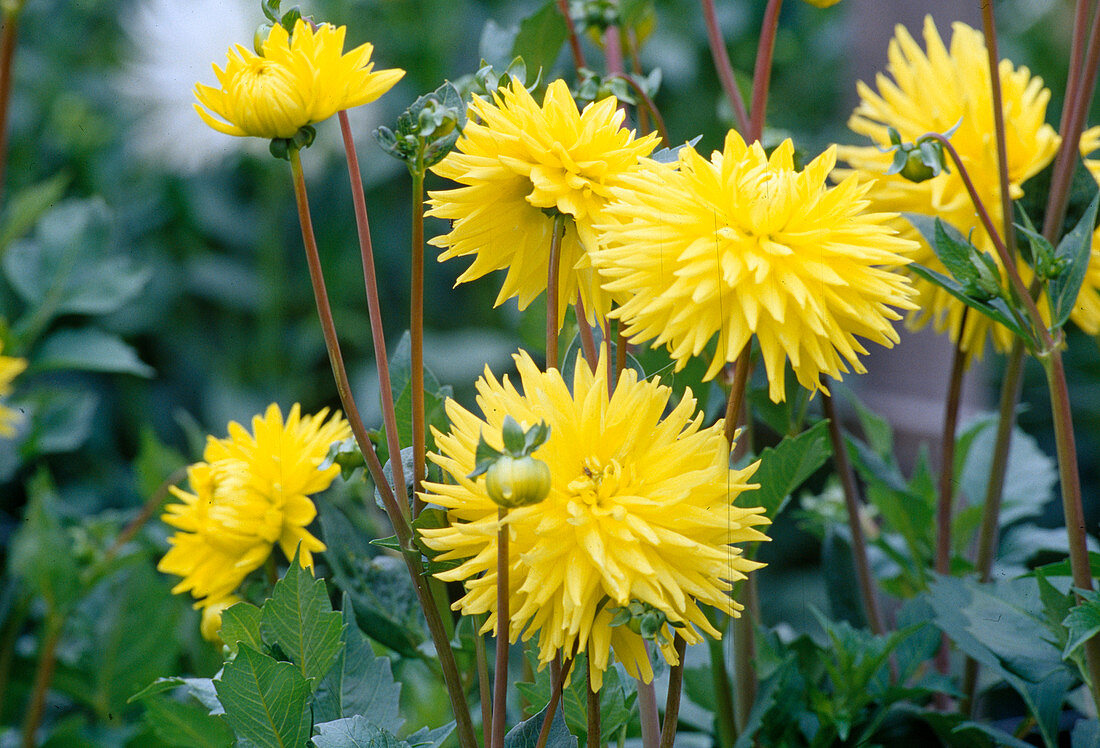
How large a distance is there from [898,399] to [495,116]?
64 cm

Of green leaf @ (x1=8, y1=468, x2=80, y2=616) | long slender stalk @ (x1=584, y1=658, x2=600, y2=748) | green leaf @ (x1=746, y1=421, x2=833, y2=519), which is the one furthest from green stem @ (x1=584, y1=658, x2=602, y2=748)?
green leaf @ (x1=8, y1=468, x2=80, y2=616)

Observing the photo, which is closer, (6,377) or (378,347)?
(378,347)

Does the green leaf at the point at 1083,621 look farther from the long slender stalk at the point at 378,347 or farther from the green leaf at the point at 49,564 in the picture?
the green leaf at the point at 49,564

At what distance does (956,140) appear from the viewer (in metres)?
0.41

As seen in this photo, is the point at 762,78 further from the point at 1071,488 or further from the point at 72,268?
the point at 72,268

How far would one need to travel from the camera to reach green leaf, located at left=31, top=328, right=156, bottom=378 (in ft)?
1.99

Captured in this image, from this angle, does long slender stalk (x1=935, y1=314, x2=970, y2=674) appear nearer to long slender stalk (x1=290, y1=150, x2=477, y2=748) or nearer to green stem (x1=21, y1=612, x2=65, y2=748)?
long slender stalk (x1=290, y1=150, x2=477, y2=748)

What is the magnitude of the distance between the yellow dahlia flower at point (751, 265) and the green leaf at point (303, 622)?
0.14 metres

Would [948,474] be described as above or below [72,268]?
below

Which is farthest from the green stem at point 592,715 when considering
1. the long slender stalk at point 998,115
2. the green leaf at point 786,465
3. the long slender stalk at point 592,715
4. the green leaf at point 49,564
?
the green leaf at point 49,564

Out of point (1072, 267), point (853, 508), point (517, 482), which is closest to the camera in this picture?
point (517, 482)

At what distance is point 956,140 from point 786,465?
0.17 meters

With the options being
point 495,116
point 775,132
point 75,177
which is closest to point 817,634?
point 775,132

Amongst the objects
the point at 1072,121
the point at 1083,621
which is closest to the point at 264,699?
the point at 1083,621
